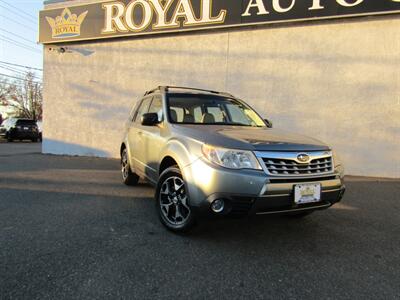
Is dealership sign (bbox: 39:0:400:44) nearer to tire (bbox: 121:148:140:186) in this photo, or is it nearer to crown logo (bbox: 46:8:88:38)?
crown logo (bbox: 46:8:88:38)

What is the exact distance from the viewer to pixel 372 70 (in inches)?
319

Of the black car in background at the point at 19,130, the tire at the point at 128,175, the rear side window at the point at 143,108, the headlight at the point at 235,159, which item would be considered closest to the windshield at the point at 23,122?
the black car in background at the point at 19,130

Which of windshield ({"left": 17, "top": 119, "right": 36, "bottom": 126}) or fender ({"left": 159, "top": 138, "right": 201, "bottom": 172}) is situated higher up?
fender ({"left": 159, "top": 138, "right": 201, "bottom": 172})

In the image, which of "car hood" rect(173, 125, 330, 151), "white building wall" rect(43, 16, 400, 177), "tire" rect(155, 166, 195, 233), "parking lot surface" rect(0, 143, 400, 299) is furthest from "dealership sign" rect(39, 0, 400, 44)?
"tire" rect(155, 166, 195, 233)

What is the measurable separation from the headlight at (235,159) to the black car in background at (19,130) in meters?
23.2

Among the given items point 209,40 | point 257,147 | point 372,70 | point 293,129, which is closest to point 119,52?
point 209,40

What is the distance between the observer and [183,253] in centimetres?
335

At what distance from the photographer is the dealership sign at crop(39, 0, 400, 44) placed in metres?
8.09

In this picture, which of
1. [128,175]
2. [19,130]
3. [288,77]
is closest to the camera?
[128,175]

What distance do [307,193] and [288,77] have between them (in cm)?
600

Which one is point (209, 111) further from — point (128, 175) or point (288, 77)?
point (288, 77)

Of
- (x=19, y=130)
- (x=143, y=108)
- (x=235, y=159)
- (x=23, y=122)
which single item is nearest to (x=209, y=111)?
(x=143, y=108)

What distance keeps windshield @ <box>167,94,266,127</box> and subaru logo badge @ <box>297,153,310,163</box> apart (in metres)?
1.39

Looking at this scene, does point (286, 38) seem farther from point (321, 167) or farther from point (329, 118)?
point (321, 167)
